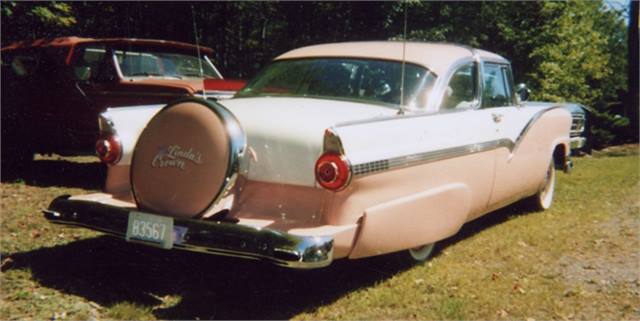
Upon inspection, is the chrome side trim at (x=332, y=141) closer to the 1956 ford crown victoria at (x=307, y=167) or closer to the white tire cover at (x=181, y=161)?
the 1956 ford crown victoria at (x=307, y=167)

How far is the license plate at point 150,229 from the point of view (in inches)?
133

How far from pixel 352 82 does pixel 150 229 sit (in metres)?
1.85

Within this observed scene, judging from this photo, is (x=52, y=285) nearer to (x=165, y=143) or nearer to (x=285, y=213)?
(x=165, y=143)

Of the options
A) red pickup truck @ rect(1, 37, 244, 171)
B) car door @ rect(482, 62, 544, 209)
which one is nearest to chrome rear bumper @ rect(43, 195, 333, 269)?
car door @ rect(482, 62, 544, 209)

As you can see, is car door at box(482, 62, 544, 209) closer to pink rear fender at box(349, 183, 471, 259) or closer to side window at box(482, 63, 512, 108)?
side window at box(482, 63, 512, 108)

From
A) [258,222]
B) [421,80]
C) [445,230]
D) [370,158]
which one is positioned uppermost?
[421,80]

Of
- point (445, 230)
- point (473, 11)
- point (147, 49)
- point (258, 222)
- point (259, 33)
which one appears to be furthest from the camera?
point (259, 33)

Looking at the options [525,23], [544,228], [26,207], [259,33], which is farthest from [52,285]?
[259,33]

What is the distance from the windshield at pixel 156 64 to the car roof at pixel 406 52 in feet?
8.91

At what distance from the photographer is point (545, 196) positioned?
6.68 m

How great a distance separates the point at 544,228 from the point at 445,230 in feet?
6.59

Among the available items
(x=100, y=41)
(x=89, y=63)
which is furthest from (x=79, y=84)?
(x=100, y=41)

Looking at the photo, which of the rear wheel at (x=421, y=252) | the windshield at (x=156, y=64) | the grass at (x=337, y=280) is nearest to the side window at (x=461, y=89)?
the rear wheel at (x=421, y=252)

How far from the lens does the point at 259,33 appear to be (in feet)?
93.4
